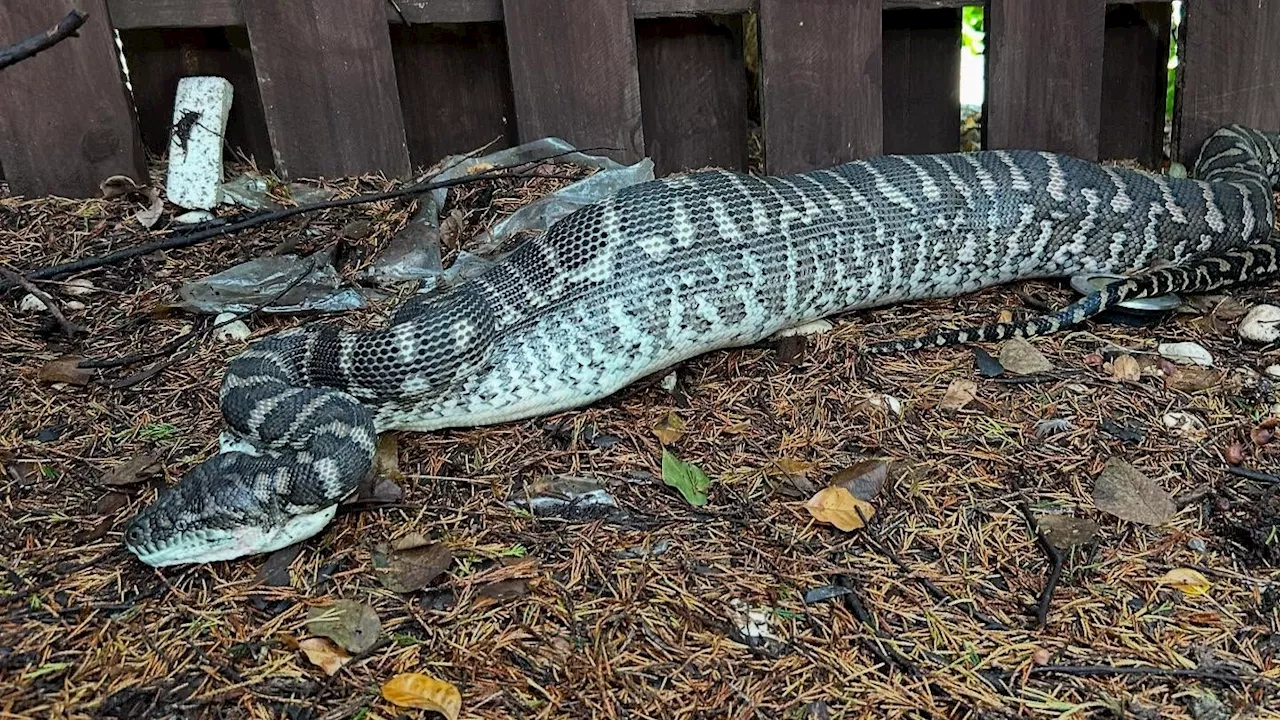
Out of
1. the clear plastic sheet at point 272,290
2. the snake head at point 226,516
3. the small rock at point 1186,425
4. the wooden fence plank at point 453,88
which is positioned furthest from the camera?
the wooden fence plank at point 453,88

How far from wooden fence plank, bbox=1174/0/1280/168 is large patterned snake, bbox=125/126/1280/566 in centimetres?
15

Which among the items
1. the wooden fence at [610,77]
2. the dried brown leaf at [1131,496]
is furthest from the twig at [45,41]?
the dried brown leaf at [1131,496]

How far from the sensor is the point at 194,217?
17.7 feet

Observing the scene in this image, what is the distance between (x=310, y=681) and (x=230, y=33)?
4135mm

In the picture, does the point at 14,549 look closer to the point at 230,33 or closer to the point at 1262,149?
the point at 230,33

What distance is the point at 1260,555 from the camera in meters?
3.44

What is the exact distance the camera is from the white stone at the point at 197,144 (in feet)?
17.9

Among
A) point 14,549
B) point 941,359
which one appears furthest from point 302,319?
point 941,359

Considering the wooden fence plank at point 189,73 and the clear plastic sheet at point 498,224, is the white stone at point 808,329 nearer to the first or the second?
the clear plastic sheet at point 498,224

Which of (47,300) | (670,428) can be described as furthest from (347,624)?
(47,300)

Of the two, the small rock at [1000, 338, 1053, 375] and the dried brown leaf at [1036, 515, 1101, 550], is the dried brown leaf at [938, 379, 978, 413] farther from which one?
the dried brown leaf at [1036, 515, 1101, 550]

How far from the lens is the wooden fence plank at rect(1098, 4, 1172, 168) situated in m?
6.15

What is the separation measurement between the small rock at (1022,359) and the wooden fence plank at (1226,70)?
243cm

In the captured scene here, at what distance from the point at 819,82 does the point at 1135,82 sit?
223 centimetres
